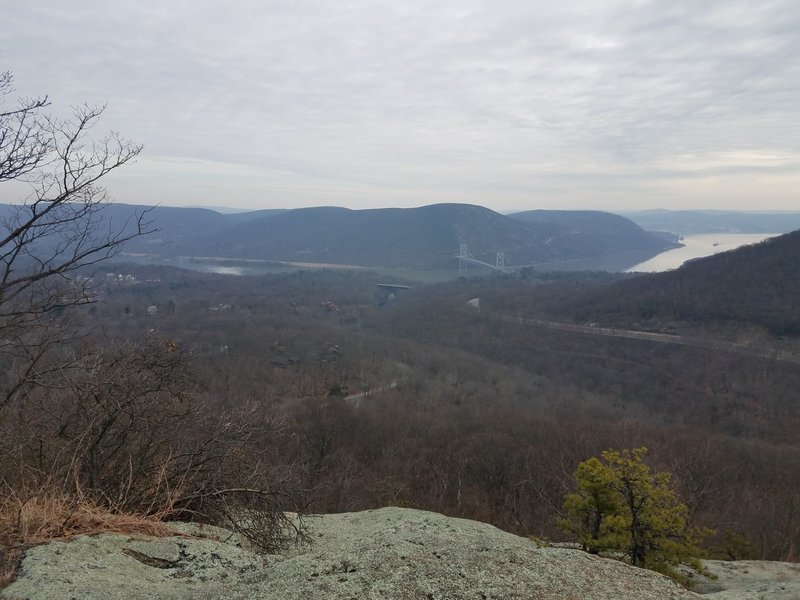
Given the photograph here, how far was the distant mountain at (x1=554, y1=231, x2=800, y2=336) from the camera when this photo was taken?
180 ft

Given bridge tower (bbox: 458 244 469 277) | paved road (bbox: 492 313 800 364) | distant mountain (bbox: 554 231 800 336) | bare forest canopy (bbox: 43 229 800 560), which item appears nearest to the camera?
bare forest canopy (bbox: 43 229 800 560)

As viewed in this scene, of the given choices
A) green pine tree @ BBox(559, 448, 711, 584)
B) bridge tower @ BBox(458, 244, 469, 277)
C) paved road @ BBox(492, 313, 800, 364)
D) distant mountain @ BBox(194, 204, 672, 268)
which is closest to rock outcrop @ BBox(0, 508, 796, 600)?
green pine tree @ BBox(559, 448, 711, 584)

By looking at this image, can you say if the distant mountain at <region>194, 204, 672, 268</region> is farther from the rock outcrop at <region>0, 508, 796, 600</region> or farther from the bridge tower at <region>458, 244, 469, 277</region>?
the rock outcrop at <region>0, 508, 796, 600</region>

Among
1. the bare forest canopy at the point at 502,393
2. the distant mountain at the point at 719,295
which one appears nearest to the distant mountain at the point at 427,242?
the bare forest canopy at the point at 502,393

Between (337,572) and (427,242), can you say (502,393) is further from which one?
(427,242)

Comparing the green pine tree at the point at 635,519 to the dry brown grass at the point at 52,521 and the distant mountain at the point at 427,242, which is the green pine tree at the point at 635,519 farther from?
the distant mountain at the point at 427,242

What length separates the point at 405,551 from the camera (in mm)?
4852

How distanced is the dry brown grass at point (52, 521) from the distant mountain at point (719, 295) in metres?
61.0

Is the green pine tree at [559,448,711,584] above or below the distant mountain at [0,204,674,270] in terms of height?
below

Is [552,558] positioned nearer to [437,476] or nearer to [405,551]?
[405,551]

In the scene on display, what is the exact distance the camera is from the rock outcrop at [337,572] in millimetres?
4191

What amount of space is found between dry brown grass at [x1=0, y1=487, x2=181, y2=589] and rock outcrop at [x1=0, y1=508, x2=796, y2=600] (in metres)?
0.15

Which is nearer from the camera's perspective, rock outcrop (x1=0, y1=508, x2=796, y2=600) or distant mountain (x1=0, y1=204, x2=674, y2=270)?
rock outcrop (x1=0, y1=508, x2=796, y2=600)

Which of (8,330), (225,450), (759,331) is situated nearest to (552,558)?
(225,450)
